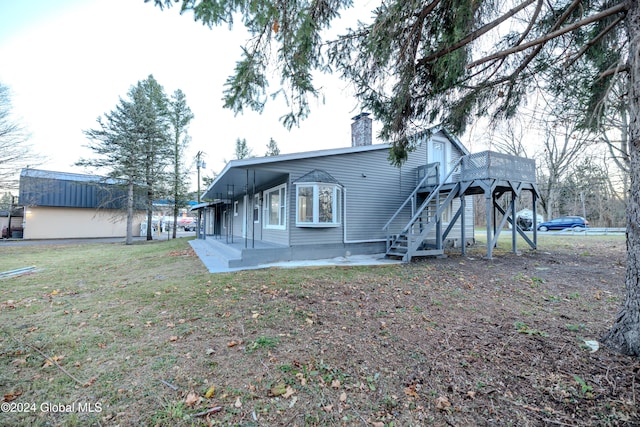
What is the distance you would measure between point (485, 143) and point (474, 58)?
1.84 meters

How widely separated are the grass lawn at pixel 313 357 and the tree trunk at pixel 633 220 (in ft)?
0.80

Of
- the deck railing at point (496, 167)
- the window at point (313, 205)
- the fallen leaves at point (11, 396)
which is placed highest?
the deck railing at point (496, 167)

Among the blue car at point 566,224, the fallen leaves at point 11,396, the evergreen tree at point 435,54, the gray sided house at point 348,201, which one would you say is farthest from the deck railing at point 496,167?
the blue car at point 566,224

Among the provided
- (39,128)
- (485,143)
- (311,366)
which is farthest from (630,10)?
(39,128)

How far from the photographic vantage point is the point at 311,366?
278cm

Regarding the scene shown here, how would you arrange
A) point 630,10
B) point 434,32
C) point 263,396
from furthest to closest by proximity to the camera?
point 434,32 < point 630,10 < point 263,396

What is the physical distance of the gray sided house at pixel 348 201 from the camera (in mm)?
9195

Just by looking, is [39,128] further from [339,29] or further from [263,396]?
[263,396]

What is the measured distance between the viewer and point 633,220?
2855 millimetres

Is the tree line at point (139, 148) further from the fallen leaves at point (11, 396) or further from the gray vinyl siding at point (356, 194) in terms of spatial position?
the fallen leaves at point (11, 396)

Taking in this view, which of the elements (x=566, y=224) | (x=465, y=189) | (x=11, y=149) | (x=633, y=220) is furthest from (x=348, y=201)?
(x=566, y=224)

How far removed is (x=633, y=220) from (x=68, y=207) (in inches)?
1205

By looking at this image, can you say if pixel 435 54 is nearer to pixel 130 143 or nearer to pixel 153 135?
pixel 153 135

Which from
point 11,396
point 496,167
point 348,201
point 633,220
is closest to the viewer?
point 11,396
